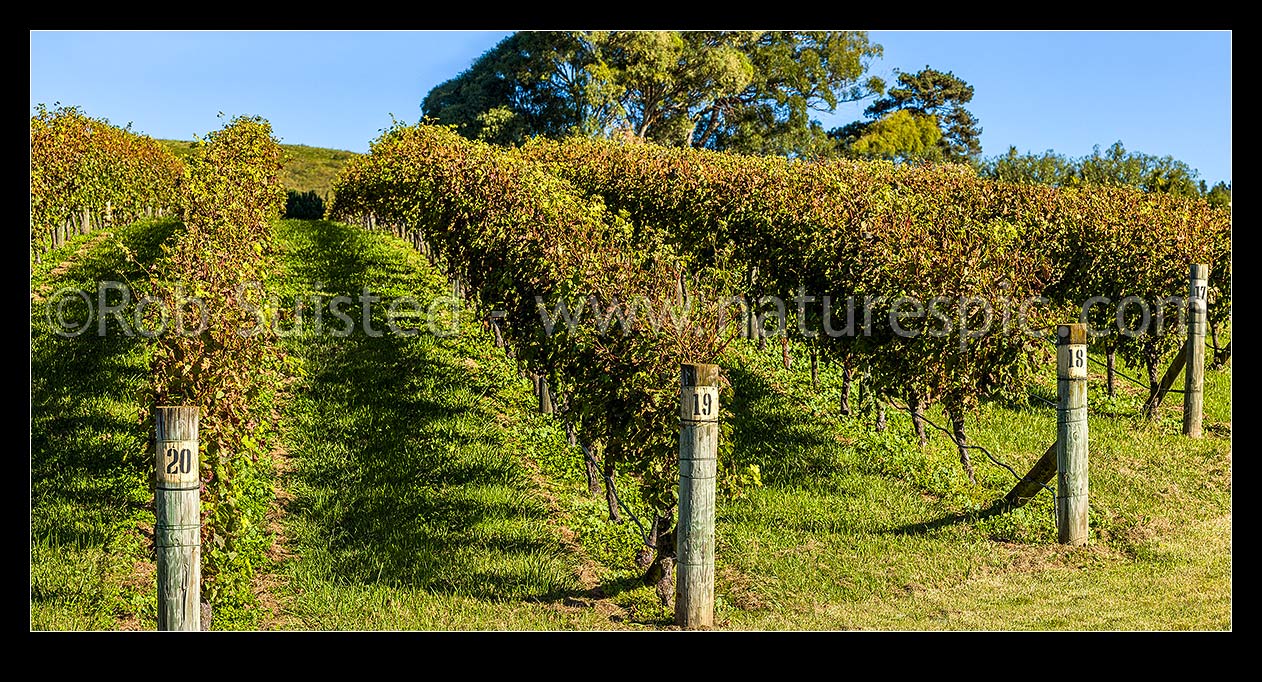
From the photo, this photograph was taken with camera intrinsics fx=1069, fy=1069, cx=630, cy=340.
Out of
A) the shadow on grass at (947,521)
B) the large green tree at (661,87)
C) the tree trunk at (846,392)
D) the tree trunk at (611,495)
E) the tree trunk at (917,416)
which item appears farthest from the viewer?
the large green tree at (661,87)

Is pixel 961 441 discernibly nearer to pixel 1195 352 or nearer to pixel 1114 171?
pixel 1195 352

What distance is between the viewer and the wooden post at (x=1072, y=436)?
7.13m

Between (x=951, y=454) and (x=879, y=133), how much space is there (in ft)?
143

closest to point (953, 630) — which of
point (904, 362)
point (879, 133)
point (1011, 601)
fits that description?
point (1011, 601)

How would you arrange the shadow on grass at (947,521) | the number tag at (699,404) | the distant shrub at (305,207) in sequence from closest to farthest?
the number tag at (699,404) → the shadow on grass at (947,521) → the distant shrub at (305,207)

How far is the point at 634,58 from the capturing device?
39.2 m

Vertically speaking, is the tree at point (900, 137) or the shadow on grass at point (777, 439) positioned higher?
the tree at point (900, 137)

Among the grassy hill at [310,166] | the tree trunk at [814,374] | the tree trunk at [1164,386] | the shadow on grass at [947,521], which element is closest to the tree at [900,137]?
the grassy hill at [310,166]

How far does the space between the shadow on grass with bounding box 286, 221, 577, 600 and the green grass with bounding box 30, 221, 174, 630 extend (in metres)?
1.10

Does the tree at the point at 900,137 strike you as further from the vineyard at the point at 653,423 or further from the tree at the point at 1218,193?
the vineyard at the point at 653,423

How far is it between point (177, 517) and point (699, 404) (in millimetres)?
2530

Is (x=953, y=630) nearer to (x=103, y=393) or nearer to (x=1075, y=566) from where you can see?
(x=1075, y=566)

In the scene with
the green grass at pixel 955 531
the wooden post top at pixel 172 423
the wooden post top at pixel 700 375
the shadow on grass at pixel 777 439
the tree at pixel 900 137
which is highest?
the tree at pixel 900 137

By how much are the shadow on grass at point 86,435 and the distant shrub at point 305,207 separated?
38114mm
